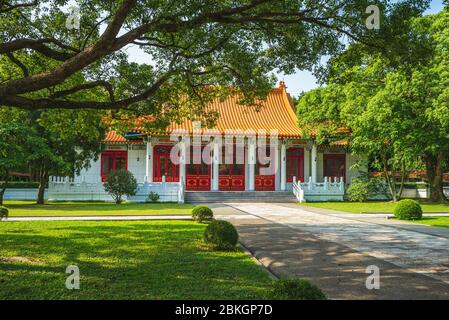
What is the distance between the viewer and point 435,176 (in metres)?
25.1

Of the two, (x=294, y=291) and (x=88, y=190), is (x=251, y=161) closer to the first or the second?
(x=88, y=190)

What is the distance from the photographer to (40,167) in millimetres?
21703

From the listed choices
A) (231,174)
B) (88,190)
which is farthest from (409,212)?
(88,190)

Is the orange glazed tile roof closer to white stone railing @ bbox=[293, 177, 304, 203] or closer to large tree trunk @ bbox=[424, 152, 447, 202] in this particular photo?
white stone railing @ bbox=[293, 177, 304, 203]

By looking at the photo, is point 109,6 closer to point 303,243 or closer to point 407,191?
point 303,243

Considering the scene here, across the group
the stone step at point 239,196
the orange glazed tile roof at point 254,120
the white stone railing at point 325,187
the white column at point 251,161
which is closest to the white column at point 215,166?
the stone step at point 239,196

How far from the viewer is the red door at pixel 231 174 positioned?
86.4ft

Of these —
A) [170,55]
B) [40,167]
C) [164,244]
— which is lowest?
[164,244]

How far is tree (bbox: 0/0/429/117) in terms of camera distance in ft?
23.3

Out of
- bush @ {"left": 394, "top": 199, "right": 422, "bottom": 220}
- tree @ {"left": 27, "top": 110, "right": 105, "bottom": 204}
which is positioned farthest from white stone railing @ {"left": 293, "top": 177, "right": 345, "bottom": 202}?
tree @ {"left": 27, "top": 110, "right": 105, "bottom": 204}
